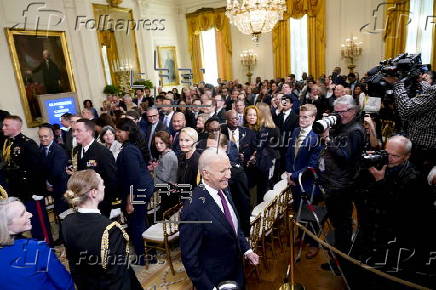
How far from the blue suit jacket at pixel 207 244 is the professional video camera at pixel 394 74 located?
210cm

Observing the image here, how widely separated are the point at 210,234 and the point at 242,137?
2664 millimetres

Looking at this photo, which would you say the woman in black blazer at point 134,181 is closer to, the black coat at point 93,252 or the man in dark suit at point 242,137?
the man in dark suit at point 242,137

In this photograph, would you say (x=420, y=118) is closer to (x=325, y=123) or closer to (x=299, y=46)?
(x=325, y=123)

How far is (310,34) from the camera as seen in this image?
12.8 metres

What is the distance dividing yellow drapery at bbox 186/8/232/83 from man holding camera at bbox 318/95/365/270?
41.4 feet

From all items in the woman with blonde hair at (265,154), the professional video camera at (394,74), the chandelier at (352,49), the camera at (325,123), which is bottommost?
the woman with blonde hair at (265,154)

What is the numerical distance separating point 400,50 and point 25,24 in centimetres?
1240

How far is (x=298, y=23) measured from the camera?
13.4 meters

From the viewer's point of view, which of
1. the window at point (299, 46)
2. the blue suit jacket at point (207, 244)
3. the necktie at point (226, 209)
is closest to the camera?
the blue suit jacket at point (207, 244)

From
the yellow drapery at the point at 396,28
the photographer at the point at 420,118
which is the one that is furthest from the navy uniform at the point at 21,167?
the yellow drapery at the point at 396,28

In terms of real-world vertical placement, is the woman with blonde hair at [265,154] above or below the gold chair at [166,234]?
above

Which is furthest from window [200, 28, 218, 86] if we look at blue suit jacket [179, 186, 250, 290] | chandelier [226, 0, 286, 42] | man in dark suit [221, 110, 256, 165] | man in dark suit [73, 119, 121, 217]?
blue suit jacket [179, 186, 250, 290]

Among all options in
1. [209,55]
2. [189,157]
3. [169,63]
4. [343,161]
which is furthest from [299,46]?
[343,161]

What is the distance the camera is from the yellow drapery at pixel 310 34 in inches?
490
